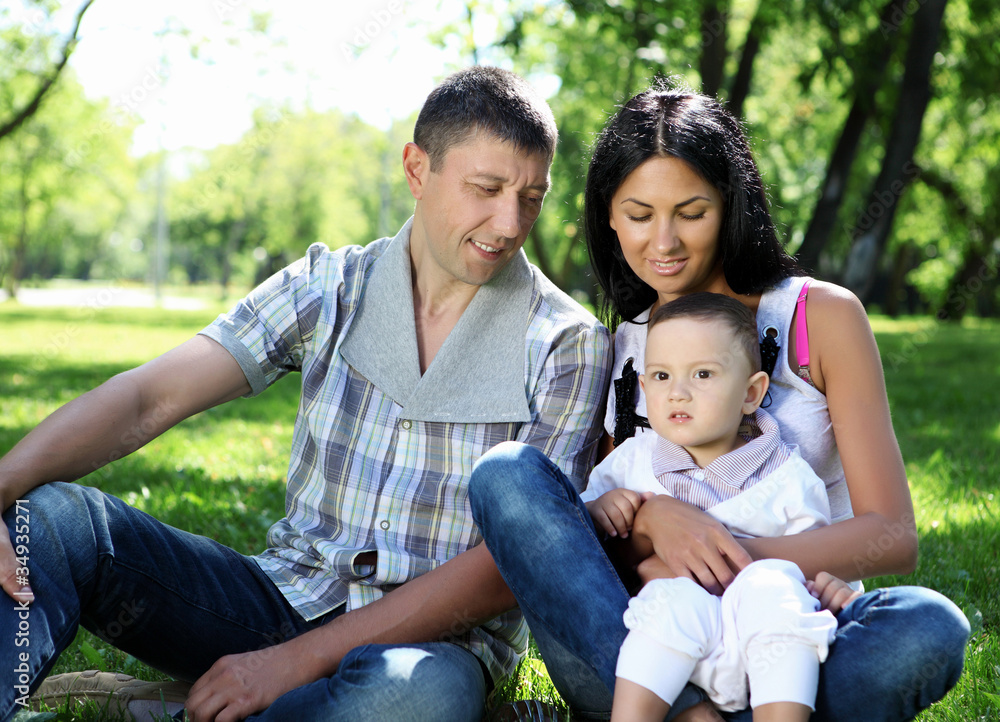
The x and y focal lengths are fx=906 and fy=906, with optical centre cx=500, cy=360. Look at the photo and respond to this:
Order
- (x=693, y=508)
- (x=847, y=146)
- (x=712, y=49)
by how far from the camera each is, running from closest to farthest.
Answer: (x=693, y=508)
(x=847, y=146)
(x=712, y=49)

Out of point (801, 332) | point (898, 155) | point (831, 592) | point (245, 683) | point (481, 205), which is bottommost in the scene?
point (245, 683)

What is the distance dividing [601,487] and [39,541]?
1.44 metres

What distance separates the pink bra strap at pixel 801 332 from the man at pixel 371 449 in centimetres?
58

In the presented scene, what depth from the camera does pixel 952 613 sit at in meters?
1.84

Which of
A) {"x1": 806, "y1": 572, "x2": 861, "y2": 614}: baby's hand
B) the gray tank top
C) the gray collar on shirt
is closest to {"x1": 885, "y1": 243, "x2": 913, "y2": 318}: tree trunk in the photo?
the gray tank top

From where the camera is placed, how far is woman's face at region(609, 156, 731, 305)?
2.62 m

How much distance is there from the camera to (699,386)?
235cm

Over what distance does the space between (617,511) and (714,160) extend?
41.7 inches

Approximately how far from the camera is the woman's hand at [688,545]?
2062mm

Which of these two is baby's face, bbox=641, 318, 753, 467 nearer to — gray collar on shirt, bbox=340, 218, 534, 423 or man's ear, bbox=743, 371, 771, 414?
man's ear, bbox=743, 371, 771, 414

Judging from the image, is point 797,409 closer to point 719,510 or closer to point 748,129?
point 719,510

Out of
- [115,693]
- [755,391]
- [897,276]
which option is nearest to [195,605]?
[115,693]

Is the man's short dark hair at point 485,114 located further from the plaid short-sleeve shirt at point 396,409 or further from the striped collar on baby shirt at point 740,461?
the striped collar on baby shirt at point 740,461

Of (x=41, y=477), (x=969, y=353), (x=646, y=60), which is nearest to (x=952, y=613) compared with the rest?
(x=41, y=477)
